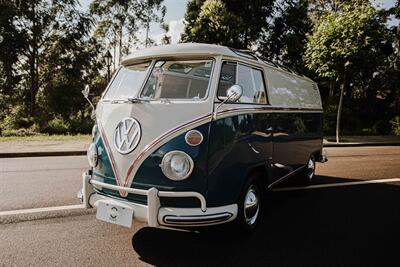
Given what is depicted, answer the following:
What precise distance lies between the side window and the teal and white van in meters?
0.01

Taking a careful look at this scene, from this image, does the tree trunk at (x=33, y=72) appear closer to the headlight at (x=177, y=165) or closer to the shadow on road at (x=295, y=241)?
the shadow on road at (x=295, y=241)

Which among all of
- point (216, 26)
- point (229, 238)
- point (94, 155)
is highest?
point (216, 26)

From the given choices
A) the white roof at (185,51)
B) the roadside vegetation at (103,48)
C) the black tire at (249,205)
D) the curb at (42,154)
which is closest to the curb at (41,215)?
the black tire at (249,205)

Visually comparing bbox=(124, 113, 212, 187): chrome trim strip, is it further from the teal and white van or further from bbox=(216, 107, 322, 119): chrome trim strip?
bbox=(216, 107, 322, 119): chrome trim strip

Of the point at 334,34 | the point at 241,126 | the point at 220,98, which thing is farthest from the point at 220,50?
the point at 334,34

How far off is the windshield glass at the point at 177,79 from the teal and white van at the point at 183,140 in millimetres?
12

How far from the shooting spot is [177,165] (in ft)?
11.5

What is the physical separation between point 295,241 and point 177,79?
2413mm

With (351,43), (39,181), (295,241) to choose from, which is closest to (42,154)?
(39,181)

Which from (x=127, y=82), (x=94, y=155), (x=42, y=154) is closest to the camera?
(x=94, y=155)

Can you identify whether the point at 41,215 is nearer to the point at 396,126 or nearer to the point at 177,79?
the point at 177,79

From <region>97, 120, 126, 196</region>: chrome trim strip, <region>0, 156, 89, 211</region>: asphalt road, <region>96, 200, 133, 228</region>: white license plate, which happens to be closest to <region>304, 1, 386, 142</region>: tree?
<region>0, 156, 89, 211</region>: asphalt road

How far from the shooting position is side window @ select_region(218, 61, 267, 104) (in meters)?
4.04

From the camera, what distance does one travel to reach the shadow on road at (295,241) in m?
3.68
